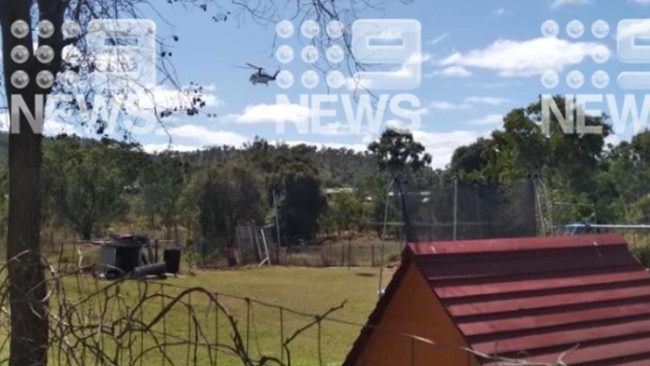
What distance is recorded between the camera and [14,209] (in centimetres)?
395

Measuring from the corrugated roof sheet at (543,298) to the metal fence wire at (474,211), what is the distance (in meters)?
4.89

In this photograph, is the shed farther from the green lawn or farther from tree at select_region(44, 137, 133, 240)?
tree at select_region(44, 137, 133, 240)

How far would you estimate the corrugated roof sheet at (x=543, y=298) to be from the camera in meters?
3.30

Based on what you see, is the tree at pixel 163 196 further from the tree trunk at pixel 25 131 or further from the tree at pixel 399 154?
the tree trunk at pixel 25 131

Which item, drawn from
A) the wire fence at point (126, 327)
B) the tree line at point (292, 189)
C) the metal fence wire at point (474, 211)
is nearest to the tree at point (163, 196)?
the tree line at point (292, 189)

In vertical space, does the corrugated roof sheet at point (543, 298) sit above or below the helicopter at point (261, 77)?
below

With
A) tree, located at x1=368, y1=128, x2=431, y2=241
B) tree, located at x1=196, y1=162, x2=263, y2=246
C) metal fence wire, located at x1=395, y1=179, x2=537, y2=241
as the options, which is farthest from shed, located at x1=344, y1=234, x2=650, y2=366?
tree, located at x1=368, y1=128, x2=431, y2=241

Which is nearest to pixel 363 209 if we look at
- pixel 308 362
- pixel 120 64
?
pixel 308 362

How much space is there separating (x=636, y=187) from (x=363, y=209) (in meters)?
10.2

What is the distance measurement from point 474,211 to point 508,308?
6077 mm

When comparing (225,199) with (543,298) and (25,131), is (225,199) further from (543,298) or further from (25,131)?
(543,298)

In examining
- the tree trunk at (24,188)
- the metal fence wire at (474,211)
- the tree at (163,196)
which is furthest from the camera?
the tree at (163,196)

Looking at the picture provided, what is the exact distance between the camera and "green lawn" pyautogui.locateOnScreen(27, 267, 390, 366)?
3.08 metres

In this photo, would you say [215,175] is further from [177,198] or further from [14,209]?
[14,209]
